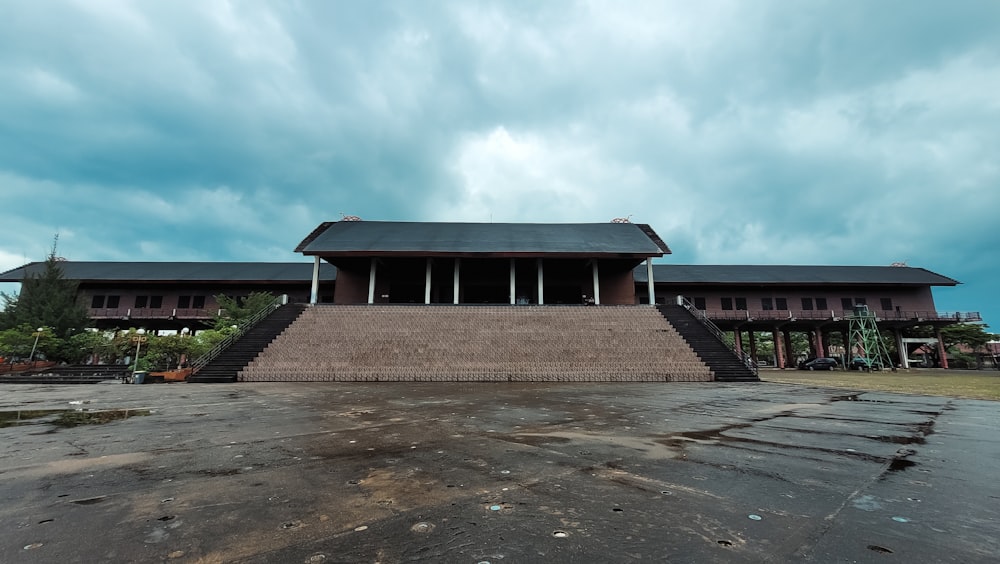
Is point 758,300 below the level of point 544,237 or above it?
below

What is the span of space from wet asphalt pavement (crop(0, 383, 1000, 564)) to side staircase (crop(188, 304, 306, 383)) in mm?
11388

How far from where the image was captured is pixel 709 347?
19016 mm

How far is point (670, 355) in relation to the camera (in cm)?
1780

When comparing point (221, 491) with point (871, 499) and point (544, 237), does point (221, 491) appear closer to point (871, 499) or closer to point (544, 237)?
point (871, 499)

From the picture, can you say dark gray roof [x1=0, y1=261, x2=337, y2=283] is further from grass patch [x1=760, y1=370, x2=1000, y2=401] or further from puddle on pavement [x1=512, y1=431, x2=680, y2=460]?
grass patch [x1=760, y1=370, x2=1000, y2=401]

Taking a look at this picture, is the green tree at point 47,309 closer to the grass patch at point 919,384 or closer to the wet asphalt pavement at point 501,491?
the wet asphalt pavement at point 501,491

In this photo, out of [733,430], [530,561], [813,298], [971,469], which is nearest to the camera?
[530,561]

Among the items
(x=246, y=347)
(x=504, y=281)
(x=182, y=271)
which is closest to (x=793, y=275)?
(x=504, y=281)

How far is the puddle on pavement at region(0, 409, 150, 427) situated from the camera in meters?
6.24

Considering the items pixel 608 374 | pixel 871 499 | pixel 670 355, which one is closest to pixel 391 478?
pixel 871 499

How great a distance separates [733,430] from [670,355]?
43.0ft

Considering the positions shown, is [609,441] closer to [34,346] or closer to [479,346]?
[479,346]

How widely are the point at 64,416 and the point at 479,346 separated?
43.7ft

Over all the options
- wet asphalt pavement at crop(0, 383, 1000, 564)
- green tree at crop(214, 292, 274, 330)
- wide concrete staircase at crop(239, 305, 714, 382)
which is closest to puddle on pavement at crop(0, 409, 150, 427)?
wet asphalt pavement at crop(0, 383, 1000, 564)
